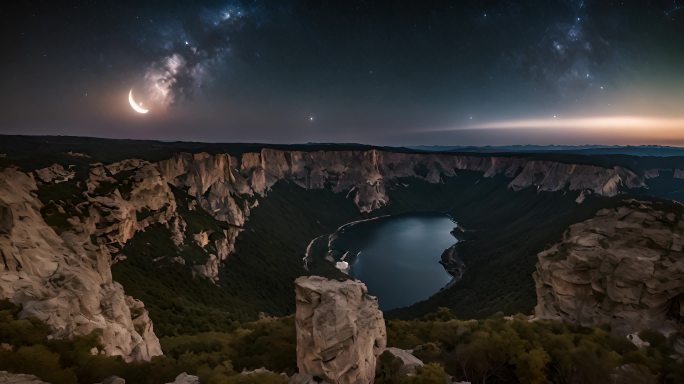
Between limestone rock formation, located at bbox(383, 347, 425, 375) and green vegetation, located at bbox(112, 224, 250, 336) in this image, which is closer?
limestone rock formation, located at bbox(383, 347, 425, 375)

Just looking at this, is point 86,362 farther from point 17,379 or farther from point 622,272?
point 622,272

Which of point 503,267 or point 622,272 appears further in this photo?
point 503,267

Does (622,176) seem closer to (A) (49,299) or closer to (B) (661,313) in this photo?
(B) (661,313)

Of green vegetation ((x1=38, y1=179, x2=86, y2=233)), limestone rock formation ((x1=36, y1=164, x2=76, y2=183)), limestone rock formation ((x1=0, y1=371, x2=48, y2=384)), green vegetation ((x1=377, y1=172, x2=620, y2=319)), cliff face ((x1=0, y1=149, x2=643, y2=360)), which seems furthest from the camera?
green vegetation ((x1=377, y1=172, x2=620, y2=319))

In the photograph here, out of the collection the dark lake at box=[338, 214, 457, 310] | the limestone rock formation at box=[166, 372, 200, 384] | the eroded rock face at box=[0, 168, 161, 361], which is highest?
the eroded rock face at box=[0, 168, 161, 361]

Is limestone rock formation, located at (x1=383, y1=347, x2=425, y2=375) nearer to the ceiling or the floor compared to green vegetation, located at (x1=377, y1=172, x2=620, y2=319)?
nearer to the ceiling

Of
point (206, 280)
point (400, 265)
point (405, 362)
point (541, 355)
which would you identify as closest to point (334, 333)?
point (405, 362)

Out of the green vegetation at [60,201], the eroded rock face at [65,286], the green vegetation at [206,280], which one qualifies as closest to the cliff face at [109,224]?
the eroded rock face at [65,286]

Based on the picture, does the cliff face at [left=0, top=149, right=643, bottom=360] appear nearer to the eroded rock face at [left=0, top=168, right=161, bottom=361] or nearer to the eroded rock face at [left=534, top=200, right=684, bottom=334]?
the eroded rock face at [left=0, top=168, right=161, bottom=361]

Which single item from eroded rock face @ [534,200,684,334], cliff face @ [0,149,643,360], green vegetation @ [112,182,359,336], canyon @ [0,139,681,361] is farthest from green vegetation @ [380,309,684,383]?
green vegetation @ [112,182,359,336]
